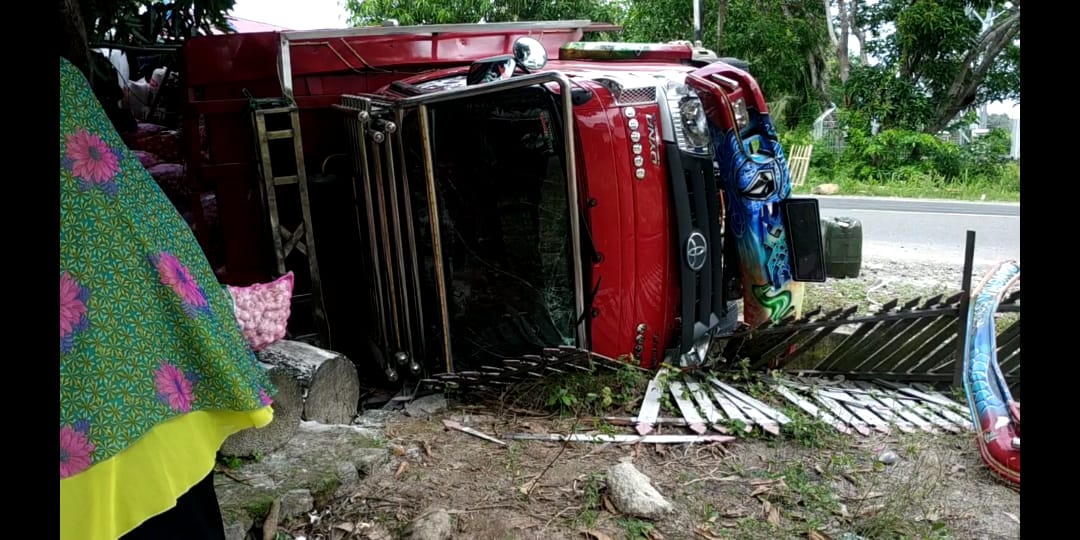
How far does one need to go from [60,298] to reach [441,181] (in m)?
3.10

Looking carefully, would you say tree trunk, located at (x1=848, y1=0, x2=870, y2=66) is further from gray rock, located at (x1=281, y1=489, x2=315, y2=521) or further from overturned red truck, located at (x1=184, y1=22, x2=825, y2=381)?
gray rock, located at (x1=281, y1=489, x2=315, y2=521)

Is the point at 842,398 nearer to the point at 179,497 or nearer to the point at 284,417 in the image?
the point at 284,417

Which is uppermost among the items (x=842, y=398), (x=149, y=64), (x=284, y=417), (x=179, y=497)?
(x=149, y=64)

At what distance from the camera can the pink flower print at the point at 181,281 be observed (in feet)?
6.49

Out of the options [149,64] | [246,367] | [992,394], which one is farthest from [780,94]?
[246,367]

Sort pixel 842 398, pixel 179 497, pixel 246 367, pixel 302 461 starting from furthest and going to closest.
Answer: pixel 842 398 < pixel 302 461 < pixel 246 367 < pixel 179 497

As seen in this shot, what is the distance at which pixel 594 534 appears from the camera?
299 cm

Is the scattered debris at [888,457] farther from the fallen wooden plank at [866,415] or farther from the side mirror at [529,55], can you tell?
the side mirror at [529,55]

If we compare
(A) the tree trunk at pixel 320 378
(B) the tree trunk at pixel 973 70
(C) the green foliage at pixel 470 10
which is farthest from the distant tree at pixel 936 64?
(A) the tree trunk at pixel 320 378

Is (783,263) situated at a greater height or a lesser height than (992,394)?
greater

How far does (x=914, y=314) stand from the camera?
176 inches

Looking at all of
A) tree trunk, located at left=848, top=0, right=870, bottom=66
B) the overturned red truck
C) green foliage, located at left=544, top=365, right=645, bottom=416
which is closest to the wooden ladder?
the overturned red truck

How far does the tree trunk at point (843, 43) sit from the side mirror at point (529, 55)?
658 inches

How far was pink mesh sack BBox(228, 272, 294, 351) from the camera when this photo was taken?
11.8ft
